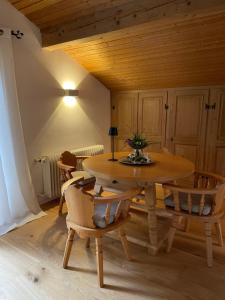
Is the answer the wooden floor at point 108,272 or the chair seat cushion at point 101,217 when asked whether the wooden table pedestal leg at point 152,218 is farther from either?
the chair seat cushion at point 101,217

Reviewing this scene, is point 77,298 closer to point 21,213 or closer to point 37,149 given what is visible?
point 21,213


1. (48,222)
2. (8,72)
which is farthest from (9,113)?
(48,222)

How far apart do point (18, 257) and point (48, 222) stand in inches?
25.7

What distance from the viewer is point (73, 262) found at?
204 cm

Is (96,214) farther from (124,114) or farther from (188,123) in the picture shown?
(124,114)

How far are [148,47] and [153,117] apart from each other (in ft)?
4.44

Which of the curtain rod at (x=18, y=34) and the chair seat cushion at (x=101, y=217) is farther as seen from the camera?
the curtain rod at (x=18, y=34)

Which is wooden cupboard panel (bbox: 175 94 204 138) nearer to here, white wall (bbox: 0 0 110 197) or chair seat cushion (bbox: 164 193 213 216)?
white wall (bbox: 0 0 110 197)

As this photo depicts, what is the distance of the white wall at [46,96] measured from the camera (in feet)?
9.23

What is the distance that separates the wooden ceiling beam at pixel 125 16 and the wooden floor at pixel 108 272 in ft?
7.09

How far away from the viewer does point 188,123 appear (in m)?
3.59

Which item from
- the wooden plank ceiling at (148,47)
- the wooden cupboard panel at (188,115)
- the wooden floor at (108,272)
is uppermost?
the wooden plank ceiling at (148,47)

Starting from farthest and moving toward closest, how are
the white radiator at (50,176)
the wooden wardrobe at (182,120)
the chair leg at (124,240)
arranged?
the wooden wardrobe at (182,120), the white radiator at (50,176), the chair leg at (124,240)

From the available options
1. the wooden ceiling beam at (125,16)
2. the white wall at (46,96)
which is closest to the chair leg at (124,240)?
the white wall at (46,96)
